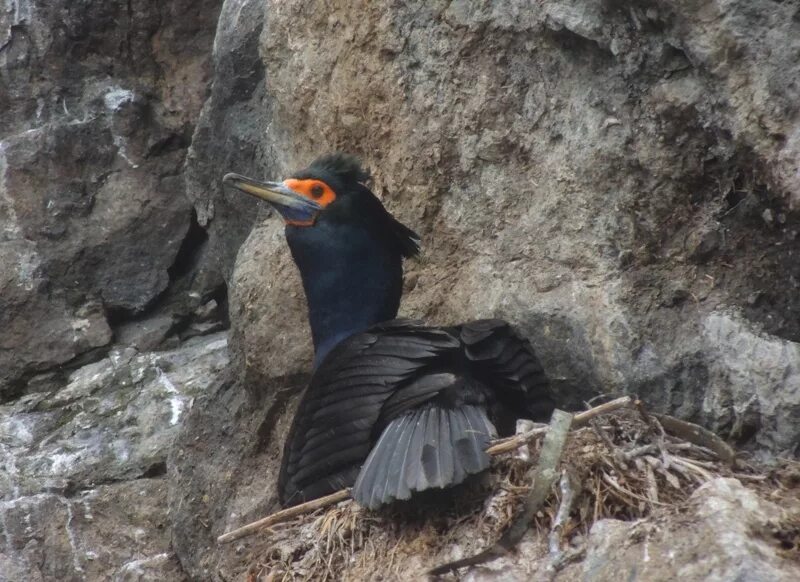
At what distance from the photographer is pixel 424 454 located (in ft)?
10.8

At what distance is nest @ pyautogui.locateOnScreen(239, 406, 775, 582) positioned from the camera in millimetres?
3102

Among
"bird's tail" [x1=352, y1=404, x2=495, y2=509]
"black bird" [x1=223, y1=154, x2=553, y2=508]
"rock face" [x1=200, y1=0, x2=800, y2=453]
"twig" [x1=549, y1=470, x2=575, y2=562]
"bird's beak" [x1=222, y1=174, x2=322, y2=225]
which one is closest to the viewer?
"twig" [x1=549, y1=470, x2=575, y2=562]

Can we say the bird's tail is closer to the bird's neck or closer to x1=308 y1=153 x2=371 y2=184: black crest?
the bird's neck

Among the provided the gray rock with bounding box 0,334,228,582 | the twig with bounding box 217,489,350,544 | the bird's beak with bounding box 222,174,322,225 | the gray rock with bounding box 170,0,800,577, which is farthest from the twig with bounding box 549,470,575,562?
the gray rock with bounding box 0,334,228,582

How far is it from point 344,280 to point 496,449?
1156mm

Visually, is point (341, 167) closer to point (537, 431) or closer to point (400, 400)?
point (400, 400)

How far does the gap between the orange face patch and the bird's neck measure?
87 millimetres

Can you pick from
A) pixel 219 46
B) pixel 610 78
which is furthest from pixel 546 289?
pixel 219 46

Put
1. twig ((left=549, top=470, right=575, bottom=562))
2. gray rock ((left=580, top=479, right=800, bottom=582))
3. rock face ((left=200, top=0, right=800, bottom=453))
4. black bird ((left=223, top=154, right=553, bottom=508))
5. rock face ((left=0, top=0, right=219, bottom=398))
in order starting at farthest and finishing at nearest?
rock face ((left=0, top=0, right=219, bottom=398)) < rock face ((left=200, top=0, right=800, bottom=453)) < black bird ((left=223, top=154, right=553, bottom=508)) < twig ((left=549, top=470, right=575, bottom=562)) < gray rock ((left=580, top=479, right=800, bottom=582))

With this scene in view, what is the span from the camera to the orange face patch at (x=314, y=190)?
Answer: 4.30m

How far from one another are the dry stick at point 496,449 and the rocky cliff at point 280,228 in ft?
1.30

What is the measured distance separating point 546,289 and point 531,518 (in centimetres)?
116

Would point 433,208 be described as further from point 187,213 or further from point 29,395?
point 29,395

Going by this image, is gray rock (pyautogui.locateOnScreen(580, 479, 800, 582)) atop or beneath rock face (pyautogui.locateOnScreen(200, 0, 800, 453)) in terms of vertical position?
beneath
